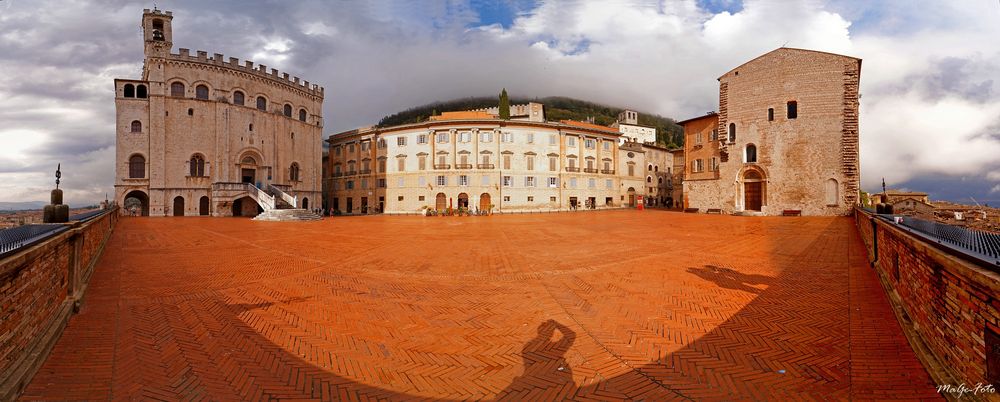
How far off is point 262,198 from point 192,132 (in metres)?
10.4

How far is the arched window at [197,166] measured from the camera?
108 feet

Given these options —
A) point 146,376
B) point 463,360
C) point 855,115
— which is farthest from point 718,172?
point 146,376

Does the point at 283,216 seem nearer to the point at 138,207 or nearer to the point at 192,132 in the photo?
the point at 192,132

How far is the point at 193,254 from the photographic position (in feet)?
37.4

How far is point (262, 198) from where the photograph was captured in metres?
30.3

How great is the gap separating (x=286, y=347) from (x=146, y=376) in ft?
4.51

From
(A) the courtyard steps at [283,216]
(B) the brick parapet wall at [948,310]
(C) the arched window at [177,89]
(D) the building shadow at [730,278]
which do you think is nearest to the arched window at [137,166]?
(C) the arched window at [177,89]

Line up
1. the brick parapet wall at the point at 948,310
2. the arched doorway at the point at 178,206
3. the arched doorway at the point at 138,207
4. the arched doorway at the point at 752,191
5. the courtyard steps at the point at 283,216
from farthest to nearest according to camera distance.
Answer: the arched doorway at the point at 178,206 < the arched doorway at the point at 138,207 < the arched doorway at the point at 752,191 < the courtyard steps at the point at 283,216 < the brick parapet wall at the point at 948,310

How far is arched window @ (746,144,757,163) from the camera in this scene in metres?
31.0

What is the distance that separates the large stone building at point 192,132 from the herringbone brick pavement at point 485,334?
88.9 feet

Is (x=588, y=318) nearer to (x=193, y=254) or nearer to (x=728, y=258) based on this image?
(x=728, y=258)

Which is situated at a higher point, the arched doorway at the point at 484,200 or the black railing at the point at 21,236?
the arched doorway at the point at 484,200

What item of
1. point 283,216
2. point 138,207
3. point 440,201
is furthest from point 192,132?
point 440,201

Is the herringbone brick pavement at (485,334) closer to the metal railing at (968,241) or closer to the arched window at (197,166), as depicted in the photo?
the metal railing at (968,241)
